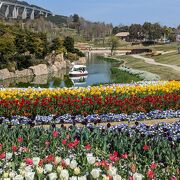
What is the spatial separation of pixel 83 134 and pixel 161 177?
10.0 ft

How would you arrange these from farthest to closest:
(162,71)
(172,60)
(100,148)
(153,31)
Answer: (153,31) → (172,60) → (162,71) → (100,148)

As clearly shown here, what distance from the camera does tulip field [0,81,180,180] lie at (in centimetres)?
679

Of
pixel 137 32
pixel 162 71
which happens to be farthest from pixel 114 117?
pixel 137 32

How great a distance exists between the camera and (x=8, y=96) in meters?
17.2

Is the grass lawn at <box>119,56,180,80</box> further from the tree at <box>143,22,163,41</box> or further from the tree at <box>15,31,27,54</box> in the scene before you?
the tree at <box>143,22,163,41</box>

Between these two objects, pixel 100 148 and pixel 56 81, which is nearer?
pixel 100 148

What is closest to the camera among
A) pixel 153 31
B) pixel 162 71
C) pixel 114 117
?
pixel 114 117

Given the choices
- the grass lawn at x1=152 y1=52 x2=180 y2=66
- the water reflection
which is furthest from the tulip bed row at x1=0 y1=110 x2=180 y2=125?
the grass lawn at x1=152 y1=52 x2=180 y2=66

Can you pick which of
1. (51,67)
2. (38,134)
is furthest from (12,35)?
(38,134)

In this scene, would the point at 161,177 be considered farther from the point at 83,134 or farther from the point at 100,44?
the point at 100,44

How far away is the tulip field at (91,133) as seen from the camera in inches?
267

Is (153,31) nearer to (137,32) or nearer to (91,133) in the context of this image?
(137,32)

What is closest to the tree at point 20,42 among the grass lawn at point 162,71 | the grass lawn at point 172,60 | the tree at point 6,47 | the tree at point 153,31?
the tree at point 6,47

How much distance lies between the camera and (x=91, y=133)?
32.4 ft
